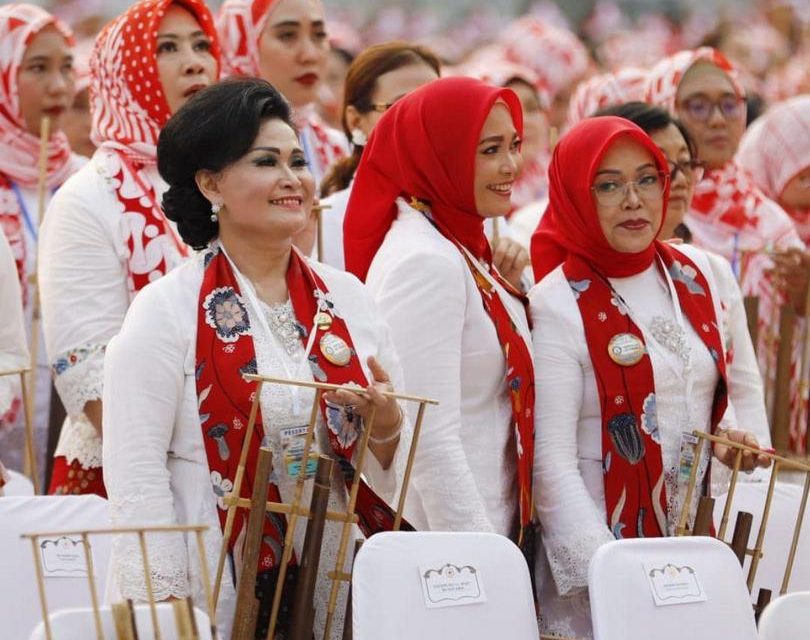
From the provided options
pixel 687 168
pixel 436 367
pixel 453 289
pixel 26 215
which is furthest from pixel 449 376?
pixel 26 215

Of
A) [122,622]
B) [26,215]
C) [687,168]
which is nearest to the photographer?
[122,622]

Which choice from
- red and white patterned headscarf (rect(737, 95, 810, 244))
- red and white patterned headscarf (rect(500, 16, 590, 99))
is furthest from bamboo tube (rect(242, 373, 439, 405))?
red and white patterned headscarf (rect(500, 16, 590, 99))

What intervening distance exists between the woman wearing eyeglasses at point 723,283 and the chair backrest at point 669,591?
660 millimetres

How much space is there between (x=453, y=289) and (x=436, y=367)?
168 mm

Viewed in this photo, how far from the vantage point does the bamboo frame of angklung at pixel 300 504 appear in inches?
119

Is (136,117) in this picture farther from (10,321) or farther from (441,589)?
(441,589)

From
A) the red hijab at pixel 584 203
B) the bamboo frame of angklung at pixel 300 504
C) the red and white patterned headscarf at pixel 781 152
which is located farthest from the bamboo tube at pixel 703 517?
the red and white patterned headscarf at pixel 781 152

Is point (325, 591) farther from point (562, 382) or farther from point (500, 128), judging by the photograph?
point (500, 128)

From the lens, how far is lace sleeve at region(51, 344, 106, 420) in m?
3.80

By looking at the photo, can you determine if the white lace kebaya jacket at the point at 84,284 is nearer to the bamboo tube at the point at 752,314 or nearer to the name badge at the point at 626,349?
the name badge at the point at 626,349

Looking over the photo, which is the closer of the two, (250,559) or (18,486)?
(250,559)

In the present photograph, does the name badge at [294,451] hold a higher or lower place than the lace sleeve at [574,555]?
higher

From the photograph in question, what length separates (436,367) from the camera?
344 cm

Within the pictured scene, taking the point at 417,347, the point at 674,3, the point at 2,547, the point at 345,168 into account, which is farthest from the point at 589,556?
the point at 674,3
